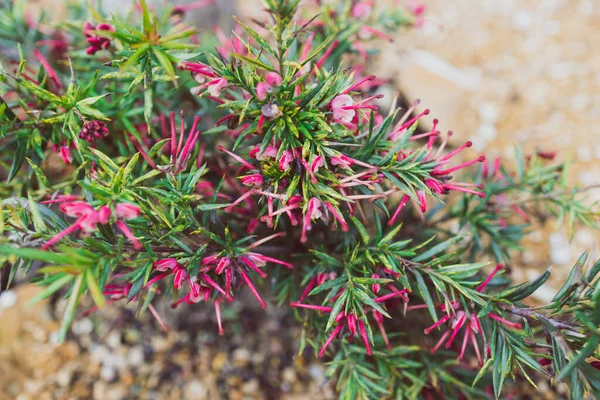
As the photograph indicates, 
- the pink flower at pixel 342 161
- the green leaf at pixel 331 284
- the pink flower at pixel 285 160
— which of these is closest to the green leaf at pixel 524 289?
the green leaf at pixel 331 284

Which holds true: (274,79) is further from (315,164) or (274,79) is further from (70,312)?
(70,312)

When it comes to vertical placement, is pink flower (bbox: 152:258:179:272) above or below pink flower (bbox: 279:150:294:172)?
below

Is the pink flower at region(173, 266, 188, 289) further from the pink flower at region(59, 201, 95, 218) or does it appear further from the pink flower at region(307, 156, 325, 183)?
the pink flower at region(307, 156, 325, 183)

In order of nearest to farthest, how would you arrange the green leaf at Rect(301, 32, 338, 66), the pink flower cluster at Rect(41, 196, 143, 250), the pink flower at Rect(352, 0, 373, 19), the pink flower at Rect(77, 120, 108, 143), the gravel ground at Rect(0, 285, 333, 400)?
the pink flower cluster at Rect(41, 196, 143, 250) < the green leaf at Rect(301, 32, 338, 66) < the pink flower at Rect(77, 120, 108, 143) < the pink flower at Rect(352, 0, 373, 19) < the gravel ground at Rect(0, 285, 333, 400)

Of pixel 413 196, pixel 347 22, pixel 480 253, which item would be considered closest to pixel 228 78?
pixel 413 196

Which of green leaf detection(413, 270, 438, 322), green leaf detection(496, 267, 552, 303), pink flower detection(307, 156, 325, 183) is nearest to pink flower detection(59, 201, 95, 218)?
pink flower detection(307, 156, 325, 183)

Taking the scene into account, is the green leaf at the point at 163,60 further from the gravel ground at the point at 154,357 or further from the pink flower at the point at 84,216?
the gravel ground at the point at 154,357

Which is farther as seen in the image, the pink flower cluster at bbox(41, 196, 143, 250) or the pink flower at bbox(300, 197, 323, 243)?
the pink flower at bbox(300, 197, 323, 243)
